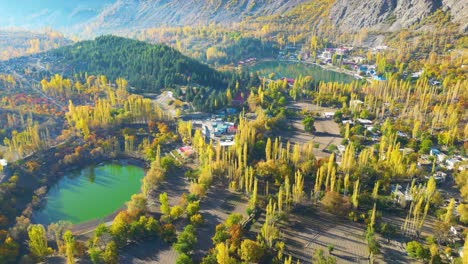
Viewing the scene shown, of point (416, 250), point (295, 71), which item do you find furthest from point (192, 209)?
point (295, 71)

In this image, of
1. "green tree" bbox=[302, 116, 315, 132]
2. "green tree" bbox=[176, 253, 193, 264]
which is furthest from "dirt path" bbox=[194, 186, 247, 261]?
"green tree" bbox=[302, 116, 315, 132]

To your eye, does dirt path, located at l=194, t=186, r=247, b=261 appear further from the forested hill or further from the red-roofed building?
the forested hill

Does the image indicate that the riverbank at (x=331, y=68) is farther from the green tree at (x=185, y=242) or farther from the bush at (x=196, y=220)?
the green tree at (x=185, y=242)

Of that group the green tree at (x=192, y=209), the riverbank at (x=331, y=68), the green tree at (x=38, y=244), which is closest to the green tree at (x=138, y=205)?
the green tree at (x=192, y=209)

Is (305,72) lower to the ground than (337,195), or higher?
higher

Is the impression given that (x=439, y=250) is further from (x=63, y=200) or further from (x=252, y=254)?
(x=63, y=200)

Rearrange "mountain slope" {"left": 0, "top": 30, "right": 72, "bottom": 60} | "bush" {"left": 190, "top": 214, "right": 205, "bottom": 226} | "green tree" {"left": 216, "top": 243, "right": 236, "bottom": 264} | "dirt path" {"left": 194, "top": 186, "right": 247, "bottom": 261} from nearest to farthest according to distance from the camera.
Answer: "green tree" {"left": 216, "top": 243, "right": 236, "bottom": 264} < "dirt path" {"left": 194, "top": 186, "right": 247, "bottom": 261} < "bush" {"left": 190, "top": 214, "right": 205, "bottom": 226} < "mountain slope" {"left": 0, "top": 30, "right": 72, "bottom": 60}

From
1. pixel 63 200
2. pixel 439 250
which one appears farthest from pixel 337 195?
pixel 63 200
